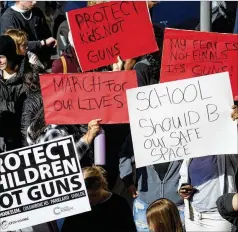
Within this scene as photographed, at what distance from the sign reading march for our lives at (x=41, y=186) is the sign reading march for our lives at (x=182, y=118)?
24.3 inches

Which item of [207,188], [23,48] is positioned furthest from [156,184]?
[23,48]

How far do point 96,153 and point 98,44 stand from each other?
2.70 feet

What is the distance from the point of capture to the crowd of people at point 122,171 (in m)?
5.44

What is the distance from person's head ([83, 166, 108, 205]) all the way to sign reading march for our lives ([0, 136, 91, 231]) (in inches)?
6.3

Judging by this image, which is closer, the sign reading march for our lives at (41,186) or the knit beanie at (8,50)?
the sign reading march for our lives at (41,186)

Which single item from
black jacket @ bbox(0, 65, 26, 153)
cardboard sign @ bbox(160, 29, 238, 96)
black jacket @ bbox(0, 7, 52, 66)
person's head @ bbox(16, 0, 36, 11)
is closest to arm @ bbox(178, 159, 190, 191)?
cardboard sign @ bbox(160, 29, 238, 96)

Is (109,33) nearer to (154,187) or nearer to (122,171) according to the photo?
(122,171)

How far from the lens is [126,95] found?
589 cm

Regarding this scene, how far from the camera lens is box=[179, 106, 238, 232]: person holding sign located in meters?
6.17

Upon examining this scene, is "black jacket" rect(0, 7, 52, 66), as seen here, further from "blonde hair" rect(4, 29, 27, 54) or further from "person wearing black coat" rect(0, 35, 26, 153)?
"person wearing black coat" rect(0, 35, 26, 153)

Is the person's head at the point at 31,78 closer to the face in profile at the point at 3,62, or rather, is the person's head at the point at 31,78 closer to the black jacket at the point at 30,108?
the black jacket at the point at 30,108

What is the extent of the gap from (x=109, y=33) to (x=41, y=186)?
1503mm

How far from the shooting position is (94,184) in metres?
5.51

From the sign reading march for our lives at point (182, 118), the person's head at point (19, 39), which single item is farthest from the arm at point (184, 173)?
the person's head at point (19, 39)
